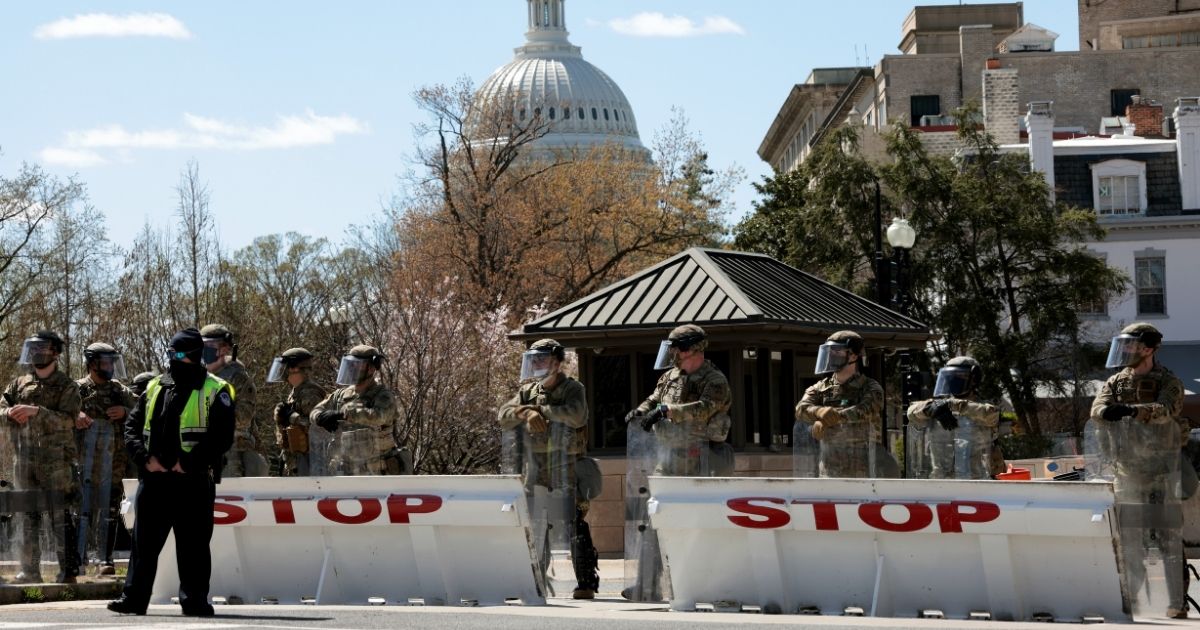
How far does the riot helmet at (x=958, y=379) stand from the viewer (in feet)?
52.1

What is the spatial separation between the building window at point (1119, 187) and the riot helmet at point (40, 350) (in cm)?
4571

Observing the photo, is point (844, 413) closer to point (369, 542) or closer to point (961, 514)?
point (961, 514)

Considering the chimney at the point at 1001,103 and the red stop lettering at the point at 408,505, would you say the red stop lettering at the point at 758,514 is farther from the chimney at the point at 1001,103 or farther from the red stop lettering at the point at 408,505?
the chimney at the point at 1001,103

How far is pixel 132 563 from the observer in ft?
42.4

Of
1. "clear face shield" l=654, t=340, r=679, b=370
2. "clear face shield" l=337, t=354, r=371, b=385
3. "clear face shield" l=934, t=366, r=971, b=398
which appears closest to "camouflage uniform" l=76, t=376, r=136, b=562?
"clear face shield" l=337, t=354, r=371, b=385

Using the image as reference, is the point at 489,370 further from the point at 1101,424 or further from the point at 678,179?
the point at 1101,424

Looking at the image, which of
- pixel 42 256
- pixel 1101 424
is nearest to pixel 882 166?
pixel 42 256

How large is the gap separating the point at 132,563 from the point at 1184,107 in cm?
5041

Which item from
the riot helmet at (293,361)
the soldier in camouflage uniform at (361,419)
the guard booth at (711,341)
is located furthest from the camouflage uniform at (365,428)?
the guard booth at (711,341)

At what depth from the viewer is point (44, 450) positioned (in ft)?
54.6

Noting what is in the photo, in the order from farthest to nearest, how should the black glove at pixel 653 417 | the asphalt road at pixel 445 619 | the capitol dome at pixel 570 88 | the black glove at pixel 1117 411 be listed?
the capitol dome at pixel 570 88, the black glove at pixel 653 417, the black glove at pixel 1117 411, the asphalt road at pixel 445 619

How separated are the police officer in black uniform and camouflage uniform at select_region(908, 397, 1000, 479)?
5.79 m

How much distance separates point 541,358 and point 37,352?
4.16 m

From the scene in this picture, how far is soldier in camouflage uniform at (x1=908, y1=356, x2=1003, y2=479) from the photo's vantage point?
51.8 feet
